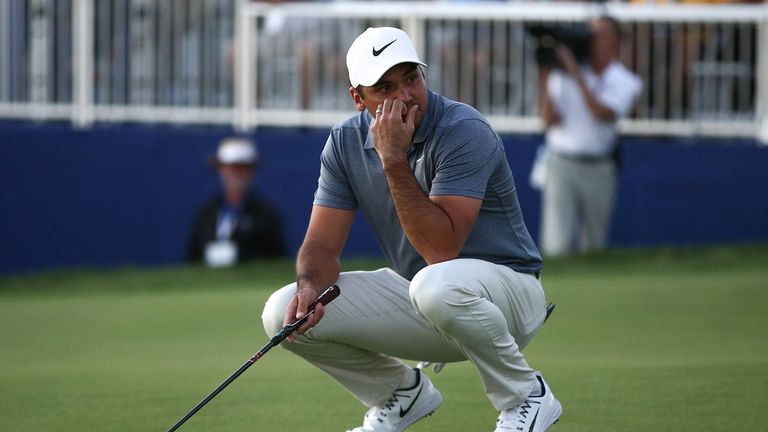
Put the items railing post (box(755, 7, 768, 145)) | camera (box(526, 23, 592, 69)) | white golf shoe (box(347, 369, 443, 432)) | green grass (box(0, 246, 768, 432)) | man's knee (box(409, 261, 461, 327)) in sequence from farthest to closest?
1. railing post (box(755, 7, 768, 145))
2. camera (box(526, 23, 592, 69))
3. green grass (box(0, 246, 768, 432))
4. white golf shoe (box(347, 369, 443, 432))
5. man's knee (box(409, 261, 461, 327))

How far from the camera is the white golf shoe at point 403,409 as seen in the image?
5.29m

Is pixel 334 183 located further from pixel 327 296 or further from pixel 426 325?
pixel 426 325

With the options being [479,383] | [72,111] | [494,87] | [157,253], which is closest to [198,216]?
[157,253]

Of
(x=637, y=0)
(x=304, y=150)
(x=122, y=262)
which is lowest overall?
(x=122, y=262)

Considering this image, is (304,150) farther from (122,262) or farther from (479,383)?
(479,383)

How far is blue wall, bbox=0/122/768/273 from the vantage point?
1319 centimetres

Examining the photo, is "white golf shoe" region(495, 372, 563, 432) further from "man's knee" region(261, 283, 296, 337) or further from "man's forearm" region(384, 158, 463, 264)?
"man's knee" region(261, 283, 296, 337)

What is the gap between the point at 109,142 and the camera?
44.1ft

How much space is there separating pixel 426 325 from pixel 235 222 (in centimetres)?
719

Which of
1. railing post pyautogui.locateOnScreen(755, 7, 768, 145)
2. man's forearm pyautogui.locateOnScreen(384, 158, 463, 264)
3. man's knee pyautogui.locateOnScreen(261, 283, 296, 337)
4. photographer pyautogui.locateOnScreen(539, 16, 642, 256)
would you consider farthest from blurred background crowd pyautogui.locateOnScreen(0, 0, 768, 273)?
man's forearm pyautogui.locateOnScreen(384, 158, 463, 264)

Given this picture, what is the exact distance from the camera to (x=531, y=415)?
494cm

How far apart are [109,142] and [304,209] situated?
78.5 inches

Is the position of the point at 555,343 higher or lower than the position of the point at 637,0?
lower

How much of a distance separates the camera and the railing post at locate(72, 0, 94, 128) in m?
4.28
